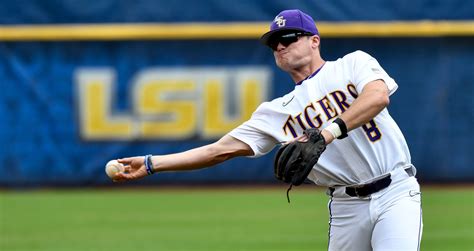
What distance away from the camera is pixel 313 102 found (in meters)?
5.79

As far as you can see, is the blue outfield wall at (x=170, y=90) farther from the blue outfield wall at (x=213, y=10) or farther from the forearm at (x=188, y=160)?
the forearm at (x=188, y=160)

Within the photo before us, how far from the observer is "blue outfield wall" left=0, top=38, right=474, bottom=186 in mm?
16141

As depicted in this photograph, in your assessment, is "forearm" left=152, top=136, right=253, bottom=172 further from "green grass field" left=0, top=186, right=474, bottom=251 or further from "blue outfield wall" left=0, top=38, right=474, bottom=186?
"blue outfield wall" left=0, top=38, right=474, bottom=186

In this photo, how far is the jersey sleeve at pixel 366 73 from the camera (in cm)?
547

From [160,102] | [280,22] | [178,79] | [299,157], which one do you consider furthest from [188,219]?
[299,157]

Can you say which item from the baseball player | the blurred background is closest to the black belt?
the baseball player

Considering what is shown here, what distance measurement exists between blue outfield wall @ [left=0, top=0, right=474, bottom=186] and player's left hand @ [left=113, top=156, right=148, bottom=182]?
33.4 ft

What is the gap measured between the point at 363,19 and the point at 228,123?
2671 millimetres

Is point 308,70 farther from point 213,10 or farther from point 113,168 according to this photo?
point 213,10

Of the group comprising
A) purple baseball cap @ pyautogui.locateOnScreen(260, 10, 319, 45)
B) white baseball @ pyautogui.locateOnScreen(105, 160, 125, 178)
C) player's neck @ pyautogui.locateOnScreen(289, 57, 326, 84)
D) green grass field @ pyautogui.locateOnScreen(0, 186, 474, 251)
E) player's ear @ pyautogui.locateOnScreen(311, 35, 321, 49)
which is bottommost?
green grass field @ pyautogui.locateOnScreen(0, 186, 474, 251)

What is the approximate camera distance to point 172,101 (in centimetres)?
1638

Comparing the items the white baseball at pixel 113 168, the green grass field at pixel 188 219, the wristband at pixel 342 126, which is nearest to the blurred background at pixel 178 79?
the green grass field at pixel 188 219

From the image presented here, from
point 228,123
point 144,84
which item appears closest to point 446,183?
point 228,123

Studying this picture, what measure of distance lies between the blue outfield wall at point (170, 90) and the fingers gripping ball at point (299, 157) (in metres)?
10.7
